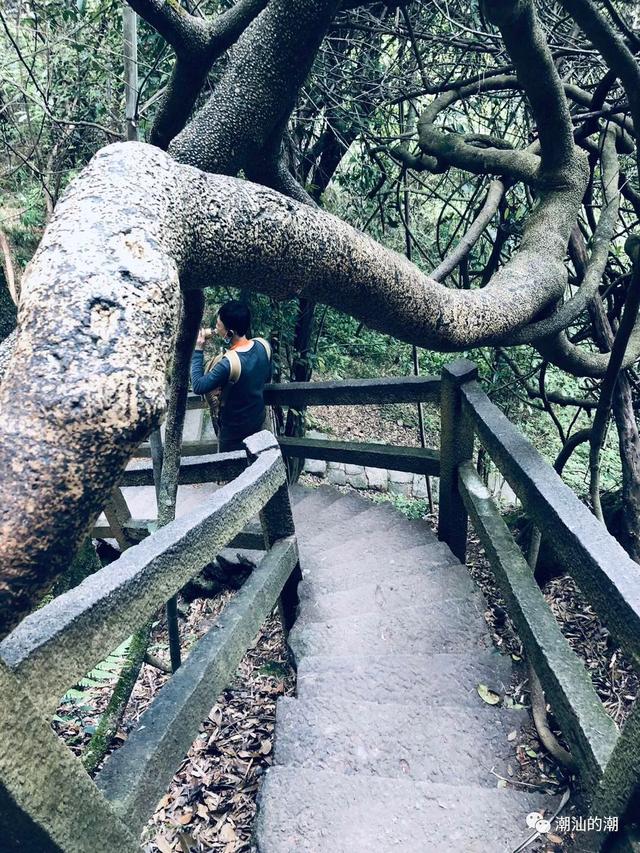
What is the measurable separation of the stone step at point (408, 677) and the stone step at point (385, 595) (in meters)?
0.44

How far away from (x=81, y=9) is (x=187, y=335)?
235 centimetres

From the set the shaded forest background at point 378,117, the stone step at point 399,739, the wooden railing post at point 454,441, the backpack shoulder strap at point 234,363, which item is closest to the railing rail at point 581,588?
the stone step at point 399,739

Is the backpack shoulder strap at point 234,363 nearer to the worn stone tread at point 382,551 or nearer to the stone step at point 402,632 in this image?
the worn stone tread at point 382,551

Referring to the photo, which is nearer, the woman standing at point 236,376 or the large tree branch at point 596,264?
the large tree branch at point 596,264

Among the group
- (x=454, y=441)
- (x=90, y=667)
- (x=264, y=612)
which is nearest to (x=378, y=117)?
(x=454, y=441)

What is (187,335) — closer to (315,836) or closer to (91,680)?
(315,836)

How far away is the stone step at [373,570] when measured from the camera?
3.50 metres

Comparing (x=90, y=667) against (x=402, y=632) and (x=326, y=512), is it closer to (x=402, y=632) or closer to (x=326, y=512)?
(x=402, y=632)

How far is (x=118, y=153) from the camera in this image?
4.17 feet

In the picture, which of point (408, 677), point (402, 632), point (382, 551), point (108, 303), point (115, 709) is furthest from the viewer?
point (382, 551)

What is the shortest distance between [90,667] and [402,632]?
204 centimetres

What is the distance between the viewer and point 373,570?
3.70 meters

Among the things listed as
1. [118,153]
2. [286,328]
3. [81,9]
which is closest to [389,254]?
[118,153]

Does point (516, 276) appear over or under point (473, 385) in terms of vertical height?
over
